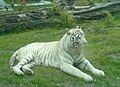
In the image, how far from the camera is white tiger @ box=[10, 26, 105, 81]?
9.25 m

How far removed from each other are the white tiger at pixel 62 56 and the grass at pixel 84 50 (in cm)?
15

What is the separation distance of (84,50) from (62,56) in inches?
23.2

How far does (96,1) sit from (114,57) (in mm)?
9622

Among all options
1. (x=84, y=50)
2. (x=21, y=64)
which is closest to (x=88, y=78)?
(x=84, y=50)

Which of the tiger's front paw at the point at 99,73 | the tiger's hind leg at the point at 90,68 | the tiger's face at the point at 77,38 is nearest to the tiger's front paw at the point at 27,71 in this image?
the tiger's face at the point at 77,38

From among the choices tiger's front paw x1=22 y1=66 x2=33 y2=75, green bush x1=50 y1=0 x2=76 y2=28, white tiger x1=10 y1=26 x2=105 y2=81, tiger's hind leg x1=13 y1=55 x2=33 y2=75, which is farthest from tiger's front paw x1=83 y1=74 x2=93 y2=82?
green bush x1=50 y1=0 x2=76 y2=28

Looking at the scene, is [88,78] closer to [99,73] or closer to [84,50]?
[99,73]

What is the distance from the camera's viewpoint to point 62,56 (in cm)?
962

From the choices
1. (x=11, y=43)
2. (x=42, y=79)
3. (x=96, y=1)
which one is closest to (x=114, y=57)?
(x=42, y=79)

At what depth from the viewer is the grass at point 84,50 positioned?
8.72 metres

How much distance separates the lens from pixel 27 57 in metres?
9.77

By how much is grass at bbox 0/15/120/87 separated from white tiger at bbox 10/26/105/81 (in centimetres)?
15

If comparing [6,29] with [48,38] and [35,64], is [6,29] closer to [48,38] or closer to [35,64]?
[48,38]

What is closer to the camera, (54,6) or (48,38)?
(48,38)
